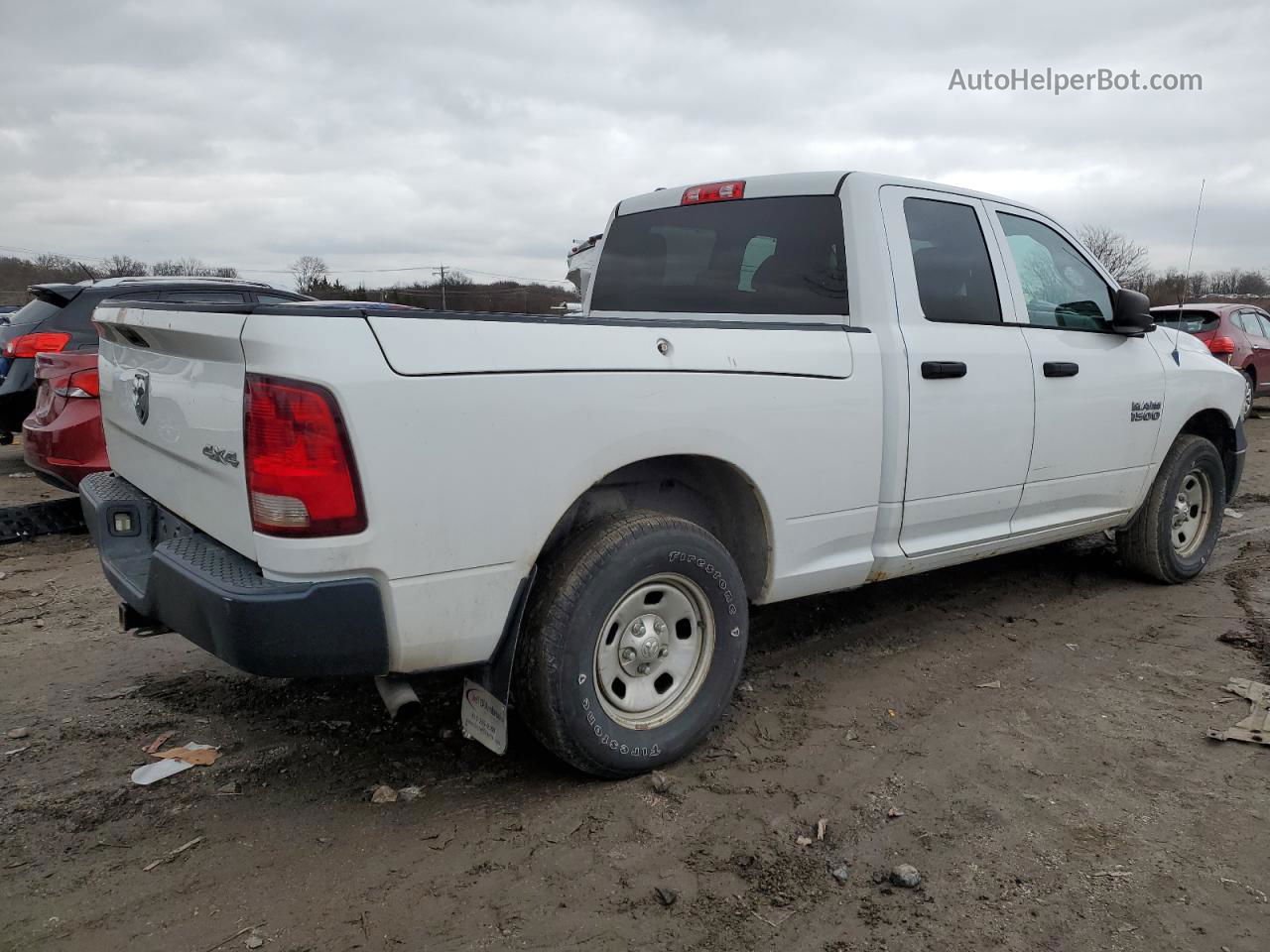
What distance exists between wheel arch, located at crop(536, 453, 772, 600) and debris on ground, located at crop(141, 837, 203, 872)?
1269 mm

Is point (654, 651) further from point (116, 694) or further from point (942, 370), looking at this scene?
point (116, 694)

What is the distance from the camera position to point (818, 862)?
262cm

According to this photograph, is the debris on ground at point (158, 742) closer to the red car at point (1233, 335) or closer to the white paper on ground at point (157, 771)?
the white paper on ground at point (157, 771)

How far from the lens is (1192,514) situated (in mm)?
5488

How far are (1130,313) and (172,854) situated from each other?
4469 millimetres

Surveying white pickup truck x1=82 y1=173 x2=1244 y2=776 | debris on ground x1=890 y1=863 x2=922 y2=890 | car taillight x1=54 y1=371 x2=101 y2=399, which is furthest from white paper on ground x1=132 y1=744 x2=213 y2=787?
car taillight x1=54 y1=371 x2=101 y2=399

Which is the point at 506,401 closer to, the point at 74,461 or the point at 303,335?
the point at 303,335

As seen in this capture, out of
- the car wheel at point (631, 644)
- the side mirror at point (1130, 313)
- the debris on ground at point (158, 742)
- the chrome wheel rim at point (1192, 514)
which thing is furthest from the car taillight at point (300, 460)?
the chrome wheel rim at point (1192, 514)

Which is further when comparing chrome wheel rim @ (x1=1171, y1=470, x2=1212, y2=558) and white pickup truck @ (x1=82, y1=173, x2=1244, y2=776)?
chrome wheel rim @ (x1=1171, y1=470, x2=1212, y2=558)

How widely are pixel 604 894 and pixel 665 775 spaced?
64 centimetres

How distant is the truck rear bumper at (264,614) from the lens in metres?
2.33

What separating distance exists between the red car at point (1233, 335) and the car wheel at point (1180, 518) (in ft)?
27.1

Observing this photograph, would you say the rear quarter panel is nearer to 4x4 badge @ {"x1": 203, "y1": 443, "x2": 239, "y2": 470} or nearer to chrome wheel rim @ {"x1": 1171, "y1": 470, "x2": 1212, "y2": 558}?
4x4 badge @ {"x1": 203, "y1": 443, "x2": 239, "y2": 470}

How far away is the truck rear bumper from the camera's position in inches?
91.9
